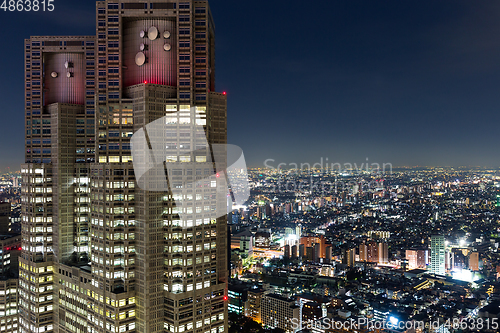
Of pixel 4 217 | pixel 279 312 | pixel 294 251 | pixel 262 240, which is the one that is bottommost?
pixel 294 251

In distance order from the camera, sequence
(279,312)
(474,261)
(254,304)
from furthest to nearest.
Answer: (474,261), (254,304), (279,312)

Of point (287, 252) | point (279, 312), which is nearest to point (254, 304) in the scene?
point (279, 312)

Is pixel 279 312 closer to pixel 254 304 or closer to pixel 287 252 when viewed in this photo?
pixel 254 304

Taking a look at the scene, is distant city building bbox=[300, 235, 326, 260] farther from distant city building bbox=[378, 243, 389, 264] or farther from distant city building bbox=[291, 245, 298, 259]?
distant city building bbox=[378, 243, 389, 264]

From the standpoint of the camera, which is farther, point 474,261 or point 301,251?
point 301,251

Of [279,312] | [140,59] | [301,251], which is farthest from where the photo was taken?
[301,251]

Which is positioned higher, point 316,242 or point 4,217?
point 4,217

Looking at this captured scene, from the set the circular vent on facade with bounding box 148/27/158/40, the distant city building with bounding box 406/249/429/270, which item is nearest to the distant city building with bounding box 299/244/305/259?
the distant city building with bounding box 406/249/429/270

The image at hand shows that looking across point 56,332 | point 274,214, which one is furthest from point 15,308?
point 274,214

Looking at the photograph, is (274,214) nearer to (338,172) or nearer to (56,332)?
(338,172)

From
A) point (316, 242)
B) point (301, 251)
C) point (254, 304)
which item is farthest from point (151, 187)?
point (316, 242)
